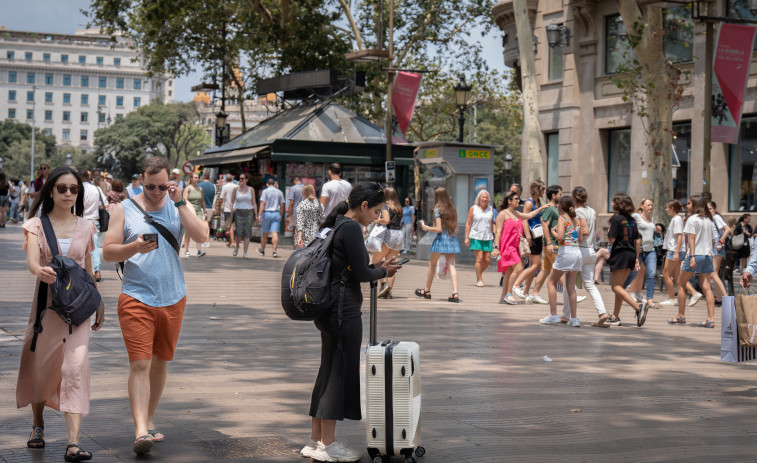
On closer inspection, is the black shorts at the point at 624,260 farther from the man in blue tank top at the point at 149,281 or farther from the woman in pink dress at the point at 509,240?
the man in blue tank top at the point at 149,281

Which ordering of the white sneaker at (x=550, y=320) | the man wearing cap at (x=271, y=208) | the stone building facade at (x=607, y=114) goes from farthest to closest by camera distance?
the stone building facade at (x=607, y=114) < the man wearing cap at (x=271, y=208) < the white sneaker at (x=550, y=320)

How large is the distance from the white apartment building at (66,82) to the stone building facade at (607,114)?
432 ft

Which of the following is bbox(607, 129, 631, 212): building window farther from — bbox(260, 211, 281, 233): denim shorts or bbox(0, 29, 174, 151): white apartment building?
bbox(0, 29, 174, 151): white apartment building

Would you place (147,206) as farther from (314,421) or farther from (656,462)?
(656,462)

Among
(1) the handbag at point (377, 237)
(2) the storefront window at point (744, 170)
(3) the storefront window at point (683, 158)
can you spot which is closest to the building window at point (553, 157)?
(3) the storefront window at point (683, 158)

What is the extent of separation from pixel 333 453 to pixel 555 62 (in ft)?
97.3

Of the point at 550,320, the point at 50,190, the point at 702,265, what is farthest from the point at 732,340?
the point at 702,265

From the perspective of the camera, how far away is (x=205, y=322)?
11.8 meters

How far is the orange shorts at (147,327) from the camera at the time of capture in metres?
5.69

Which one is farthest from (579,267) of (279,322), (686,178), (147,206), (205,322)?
(686,178)

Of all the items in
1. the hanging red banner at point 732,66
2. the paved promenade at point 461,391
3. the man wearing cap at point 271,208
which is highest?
the hanging red banner at point 732,66

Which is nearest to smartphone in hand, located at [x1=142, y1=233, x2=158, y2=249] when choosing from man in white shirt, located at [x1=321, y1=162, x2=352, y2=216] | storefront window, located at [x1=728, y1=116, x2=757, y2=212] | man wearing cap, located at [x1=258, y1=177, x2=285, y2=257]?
man in white shirt, located at [x1=321, y1=162, x2=352, y2=216]

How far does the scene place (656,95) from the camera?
20406 mm

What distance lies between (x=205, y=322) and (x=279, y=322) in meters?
0.89
